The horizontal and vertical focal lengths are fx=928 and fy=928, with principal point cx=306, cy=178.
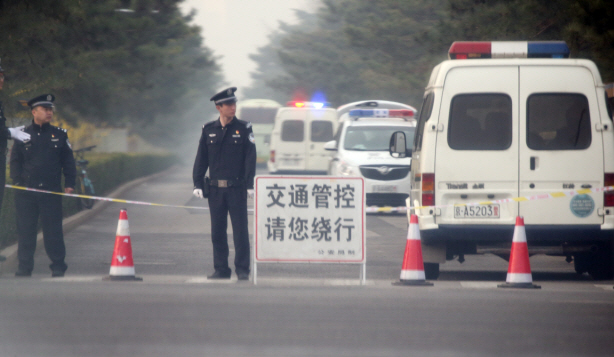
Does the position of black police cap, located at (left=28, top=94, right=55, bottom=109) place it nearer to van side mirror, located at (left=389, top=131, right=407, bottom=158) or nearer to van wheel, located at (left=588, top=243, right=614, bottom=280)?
van side mirror, located at (left=389, top=131, right=407, bottom=158)

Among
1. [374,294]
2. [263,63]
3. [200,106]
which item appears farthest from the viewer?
[263,63]

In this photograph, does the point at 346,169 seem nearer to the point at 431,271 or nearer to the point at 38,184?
the point at 431,271

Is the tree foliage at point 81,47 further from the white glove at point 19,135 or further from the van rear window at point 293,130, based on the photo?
the white glove at point 19,135

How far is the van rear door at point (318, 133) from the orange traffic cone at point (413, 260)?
19553 mm

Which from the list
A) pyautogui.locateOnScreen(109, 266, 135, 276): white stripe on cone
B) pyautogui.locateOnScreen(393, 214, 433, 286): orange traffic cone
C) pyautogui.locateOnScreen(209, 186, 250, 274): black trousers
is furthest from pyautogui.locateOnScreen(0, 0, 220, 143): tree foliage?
pyautogui.locateOnScreen(393, 214, 433, 286): orange traffic cone

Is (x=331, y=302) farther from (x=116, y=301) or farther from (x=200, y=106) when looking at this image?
(x=200, y=106)

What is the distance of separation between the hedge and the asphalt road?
3.68 ft

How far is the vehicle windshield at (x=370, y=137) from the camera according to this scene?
19828 mm

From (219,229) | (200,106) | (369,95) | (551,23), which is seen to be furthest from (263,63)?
(219,229)

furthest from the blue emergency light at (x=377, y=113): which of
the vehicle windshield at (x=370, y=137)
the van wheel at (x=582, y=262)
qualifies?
the van wheel at (x=582, y=262)

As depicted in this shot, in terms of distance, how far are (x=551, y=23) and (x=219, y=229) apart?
1210 centimetres

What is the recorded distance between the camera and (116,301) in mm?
7613

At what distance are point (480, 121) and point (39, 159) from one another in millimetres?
4622

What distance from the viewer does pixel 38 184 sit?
9.73 metres
